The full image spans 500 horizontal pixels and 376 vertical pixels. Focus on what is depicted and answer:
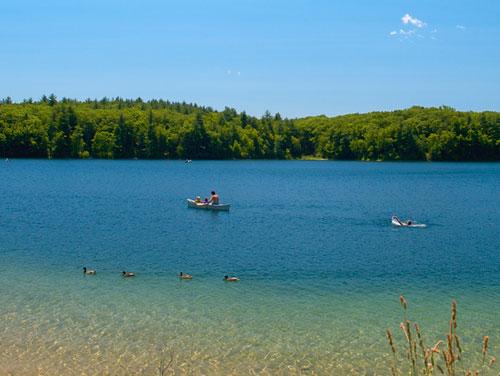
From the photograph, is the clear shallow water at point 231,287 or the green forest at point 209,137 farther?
the green forest at point 209,137

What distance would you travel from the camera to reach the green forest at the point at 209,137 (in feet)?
525

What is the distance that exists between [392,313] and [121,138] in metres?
158

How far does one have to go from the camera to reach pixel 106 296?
20.0m

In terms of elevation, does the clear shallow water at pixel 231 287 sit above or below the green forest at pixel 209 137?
below

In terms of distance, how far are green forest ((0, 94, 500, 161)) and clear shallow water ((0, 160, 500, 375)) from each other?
385ft

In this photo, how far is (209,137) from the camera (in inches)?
6939

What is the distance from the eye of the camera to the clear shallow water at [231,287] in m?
14.5

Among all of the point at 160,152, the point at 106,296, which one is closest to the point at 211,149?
the point at 160,152

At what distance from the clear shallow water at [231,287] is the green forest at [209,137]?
117 m

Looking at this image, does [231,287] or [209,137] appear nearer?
[231,287]

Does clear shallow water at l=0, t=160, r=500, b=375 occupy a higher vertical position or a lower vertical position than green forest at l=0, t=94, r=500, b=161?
lower

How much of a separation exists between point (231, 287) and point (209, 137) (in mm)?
156308

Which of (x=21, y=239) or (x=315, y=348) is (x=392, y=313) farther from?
(x=21, y=239)

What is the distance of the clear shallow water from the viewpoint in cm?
1453
